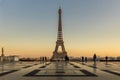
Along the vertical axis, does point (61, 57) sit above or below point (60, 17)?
below

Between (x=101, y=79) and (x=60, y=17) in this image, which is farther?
(x=60, y=17)

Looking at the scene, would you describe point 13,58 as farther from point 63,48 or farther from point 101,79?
point 101,79

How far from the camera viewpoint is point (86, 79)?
49.2 ft

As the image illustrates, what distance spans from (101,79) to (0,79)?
5.46m

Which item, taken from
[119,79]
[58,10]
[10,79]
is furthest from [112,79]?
[58,10]

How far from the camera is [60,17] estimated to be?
92.9 m

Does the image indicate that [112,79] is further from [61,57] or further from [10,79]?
[61,57]

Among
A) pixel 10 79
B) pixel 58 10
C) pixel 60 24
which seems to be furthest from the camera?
pixel 58 10

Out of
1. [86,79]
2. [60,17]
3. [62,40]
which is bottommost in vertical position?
[86,79]

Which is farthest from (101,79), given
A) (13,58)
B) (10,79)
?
(13,58)

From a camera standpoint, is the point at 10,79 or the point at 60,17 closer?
the point at 10,79

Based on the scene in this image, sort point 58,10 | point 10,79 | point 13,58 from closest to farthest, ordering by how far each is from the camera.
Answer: point 10,79 < point 13,58 < point 58,10

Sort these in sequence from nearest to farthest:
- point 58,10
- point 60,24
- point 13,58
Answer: point 13,58
point 60,24
point 58,10

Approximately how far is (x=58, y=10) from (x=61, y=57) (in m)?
17.2
